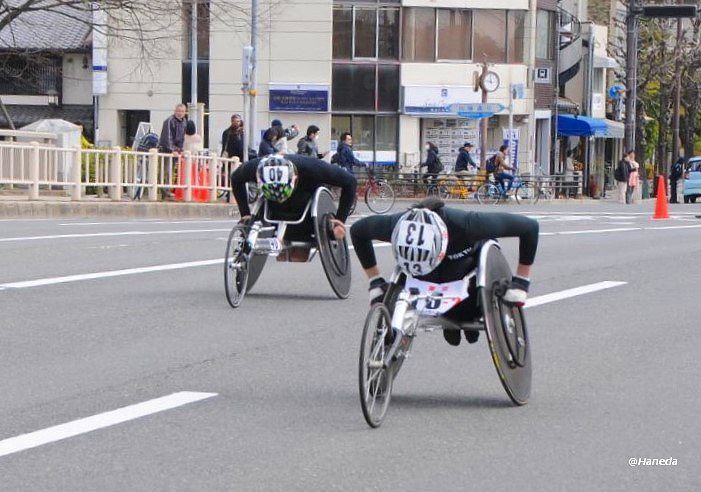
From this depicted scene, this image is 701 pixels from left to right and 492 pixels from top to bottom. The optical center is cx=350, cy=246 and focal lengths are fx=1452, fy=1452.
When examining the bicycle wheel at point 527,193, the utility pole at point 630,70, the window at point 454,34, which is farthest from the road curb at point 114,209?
the window at point 454,34

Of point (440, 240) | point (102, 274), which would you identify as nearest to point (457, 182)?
point (102, 274)

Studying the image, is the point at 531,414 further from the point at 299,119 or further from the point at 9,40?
the point at 9,40

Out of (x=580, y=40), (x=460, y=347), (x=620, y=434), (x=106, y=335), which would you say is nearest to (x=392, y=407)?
(x=620, y=434)

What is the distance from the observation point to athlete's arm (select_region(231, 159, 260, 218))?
12742mm

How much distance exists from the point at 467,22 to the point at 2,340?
45.1 metres

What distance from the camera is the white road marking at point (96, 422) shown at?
276 inches

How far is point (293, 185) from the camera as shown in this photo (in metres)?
12.8

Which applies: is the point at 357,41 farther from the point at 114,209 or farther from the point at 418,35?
the point at 114,209

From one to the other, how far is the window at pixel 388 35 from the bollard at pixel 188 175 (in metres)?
25.6

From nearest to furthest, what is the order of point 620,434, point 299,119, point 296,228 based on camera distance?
point 620,434 < point 296,228 < point 299,119

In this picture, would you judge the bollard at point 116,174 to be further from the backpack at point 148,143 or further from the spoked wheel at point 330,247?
the spoked wheel at point 330,247

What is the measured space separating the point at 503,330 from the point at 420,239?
2.74 ft

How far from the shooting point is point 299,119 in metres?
53.7

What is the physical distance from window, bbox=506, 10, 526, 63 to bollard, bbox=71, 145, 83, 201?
30361 millimetres
